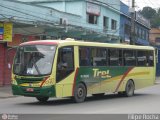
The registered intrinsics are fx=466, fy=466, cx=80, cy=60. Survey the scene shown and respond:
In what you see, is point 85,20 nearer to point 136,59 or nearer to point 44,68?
point 136,59

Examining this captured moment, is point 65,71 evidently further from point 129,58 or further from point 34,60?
point 129,58

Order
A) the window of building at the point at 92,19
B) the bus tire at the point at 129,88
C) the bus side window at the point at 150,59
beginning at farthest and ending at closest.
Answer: the window of building at the point at 92,19, the bus side window at the point at 150,59, the bus tire at the point at 129,88

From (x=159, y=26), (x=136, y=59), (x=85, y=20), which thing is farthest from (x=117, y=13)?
(x=159, y=26)

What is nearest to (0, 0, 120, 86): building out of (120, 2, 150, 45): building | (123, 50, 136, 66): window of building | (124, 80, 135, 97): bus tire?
(120, 2, 150, 45): building

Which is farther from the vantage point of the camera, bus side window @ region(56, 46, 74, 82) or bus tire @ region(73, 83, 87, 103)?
bus tire @ region(73, 83, 87, 103)

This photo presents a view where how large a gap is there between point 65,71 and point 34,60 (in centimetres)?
131

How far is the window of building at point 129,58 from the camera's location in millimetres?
23013

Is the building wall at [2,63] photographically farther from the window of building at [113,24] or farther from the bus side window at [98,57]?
the window of building at [113,24]

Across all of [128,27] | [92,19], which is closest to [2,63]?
[92,19]

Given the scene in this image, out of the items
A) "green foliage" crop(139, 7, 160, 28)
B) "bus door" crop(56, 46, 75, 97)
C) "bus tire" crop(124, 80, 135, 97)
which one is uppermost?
"green foliage" crop(139, 7, 160, 28)

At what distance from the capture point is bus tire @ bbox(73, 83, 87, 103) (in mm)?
18898

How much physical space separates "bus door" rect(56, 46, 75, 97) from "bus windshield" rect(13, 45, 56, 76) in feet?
1.31

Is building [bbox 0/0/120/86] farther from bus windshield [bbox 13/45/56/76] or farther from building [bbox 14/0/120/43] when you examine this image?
bus windshield [bbox 13/45/56/76]

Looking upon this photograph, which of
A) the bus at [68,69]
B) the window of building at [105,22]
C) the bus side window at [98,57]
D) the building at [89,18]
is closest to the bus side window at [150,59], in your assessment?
the bus at [68,69]
